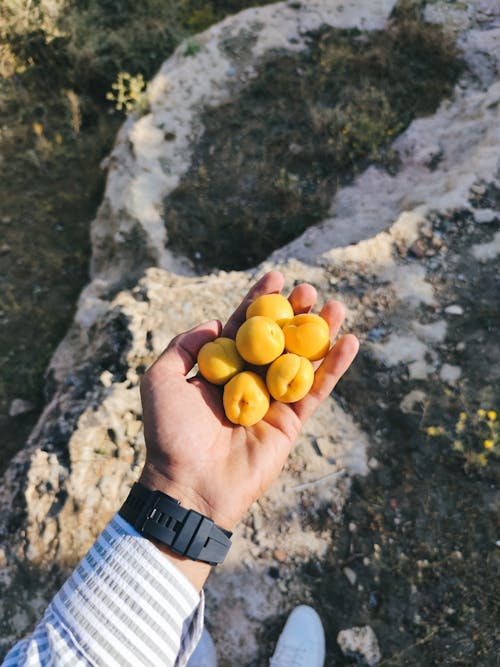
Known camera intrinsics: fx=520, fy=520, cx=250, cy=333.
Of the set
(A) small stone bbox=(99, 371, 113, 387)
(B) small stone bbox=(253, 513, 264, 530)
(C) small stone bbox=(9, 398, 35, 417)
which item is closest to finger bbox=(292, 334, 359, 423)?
(B) small stone bbox=(253, 513, 264, 530)

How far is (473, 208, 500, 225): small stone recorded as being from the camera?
4.68m

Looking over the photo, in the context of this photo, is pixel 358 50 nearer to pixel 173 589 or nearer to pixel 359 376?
pixel 359 376

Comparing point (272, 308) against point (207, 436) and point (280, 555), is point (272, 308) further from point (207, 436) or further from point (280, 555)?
point (280, 555)

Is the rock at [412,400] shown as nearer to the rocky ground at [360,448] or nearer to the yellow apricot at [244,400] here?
the rocky ground at [360,448]

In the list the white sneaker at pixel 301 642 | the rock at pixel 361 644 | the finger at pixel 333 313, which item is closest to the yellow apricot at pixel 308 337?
the finger at pixel 333 313

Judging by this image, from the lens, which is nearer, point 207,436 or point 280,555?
point 207,436

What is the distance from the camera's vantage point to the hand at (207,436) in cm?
263

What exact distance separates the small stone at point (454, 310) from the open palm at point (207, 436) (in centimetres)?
159

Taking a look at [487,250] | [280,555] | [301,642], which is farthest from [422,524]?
[487,250]

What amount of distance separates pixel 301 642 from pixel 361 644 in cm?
39

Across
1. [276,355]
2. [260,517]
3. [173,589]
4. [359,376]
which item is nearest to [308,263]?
[359,376]

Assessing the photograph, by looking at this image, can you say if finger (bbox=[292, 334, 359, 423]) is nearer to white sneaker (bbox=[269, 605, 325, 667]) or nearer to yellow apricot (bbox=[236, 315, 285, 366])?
yellow apricot (bbox=[236, 315, 285, 366])

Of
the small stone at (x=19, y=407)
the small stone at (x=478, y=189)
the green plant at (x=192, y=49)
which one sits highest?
the green plant at (x=192, y=49)

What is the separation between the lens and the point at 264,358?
2.94m
